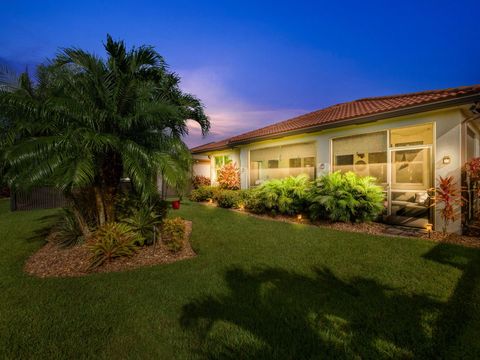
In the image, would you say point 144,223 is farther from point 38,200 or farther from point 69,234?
point 38,200

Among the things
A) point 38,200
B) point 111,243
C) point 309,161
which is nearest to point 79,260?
point 111,243

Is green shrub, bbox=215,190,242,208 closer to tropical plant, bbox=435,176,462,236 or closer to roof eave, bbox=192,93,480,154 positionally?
roof eave, bbox=192,93,480,154

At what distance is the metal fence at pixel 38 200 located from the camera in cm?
1272

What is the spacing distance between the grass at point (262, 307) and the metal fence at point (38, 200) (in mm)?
9728

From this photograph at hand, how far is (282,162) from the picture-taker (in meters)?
11.8

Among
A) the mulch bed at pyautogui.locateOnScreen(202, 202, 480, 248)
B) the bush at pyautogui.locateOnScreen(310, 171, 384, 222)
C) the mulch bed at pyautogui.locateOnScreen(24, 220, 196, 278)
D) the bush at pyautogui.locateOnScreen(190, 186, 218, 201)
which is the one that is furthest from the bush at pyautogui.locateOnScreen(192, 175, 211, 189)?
the mulch bed at pyautogui.locateOnScreen(24, 220, 196, 278)

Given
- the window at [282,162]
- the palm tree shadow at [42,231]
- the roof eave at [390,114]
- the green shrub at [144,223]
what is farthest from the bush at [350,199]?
the palm tree shadow at [42,231]

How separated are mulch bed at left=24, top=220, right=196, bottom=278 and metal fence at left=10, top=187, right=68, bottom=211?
8.84m

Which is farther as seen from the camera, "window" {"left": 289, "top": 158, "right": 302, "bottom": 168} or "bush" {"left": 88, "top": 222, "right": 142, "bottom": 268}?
"window" {"left": 289, "top": 158, "right": 302, "bottom": 168}

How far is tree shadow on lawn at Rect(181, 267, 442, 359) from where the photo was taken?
2443 mm

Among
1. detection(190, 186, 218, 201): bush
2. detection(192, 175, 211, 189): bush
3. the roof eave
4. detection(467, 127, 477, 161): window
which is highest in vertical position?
the roof eave

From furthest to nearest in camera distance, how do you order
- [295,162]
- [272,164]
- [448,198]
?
[272,164], [295,162], [448,198]

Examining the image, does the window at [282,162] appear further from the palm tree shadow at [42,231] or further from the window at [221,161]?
the palm tree shadow at [42,231]

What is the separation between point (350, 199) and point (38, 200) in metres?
15.6
